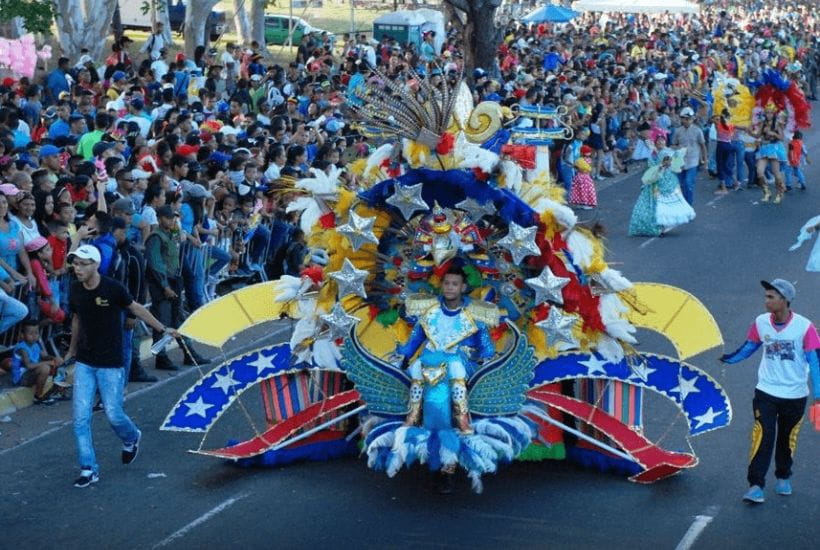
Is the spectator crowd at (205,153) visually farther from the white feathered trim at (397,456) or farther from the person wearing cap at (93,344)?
the white feathered trim at (397,456)

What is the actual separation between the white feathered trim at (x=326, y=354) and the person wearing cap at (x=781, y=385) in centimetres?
285

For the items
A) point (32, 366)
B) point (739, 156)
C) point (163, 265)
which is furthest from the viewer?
point (739, 156)

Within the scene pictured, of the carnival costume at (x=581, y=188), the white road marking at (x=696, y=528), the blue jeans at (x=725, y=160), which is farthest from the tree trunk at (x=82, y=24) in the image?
the white road marking at (x=696, y=528)

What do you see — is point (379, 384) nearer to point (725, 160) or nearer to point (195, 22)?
point (725, 160)

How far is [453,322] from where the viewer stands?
1090 cm

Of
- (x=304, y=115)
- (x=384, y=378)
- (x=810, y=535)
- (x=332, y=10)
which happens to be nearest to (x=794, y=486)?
(x=810, y=535)

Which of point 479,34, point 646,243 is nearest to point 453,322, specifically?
point 646,243

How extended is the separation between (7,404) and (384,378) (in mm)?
3877

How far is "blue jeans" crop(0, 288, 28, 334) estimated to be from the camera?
13141 mm

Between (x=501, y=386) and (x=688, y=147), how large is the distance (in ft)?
46.3

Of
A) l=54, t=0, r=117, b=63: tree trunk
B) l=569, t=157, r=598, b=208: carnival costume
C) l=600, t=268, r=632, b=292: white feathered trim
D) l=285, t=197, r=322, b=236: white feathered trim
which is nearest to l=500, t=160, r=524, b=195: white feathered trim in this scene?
l=600, t=268, r=632, b=292: white feathered trim

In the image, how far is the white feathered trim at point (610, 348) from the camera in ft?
36.6

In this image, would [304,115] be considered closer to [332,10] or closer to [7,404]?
[7,404]

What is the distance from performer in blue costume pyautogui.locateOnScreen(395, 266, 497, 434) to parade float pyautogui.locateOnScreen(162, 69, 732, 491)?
0.5 inches
